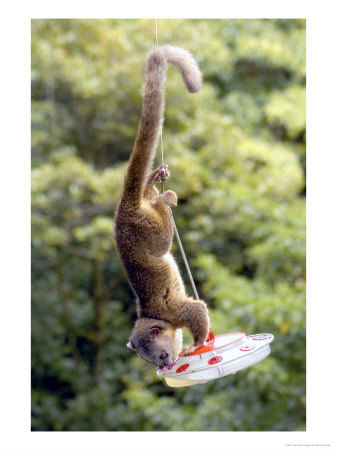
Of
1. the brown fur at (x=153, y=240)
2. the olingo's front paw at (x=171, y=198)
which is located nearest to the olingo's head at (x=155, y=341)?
the brown fur at (x=153, y=240)

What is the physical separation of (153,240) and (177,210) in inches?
152

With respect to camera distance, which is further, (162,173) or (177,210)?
(177,210)

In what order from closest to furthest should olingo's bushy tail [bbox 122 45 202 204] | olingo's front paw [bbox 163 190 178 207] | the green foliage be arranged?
olingo's bushy tail [bbox 122 45 202 204], olingo's front paw [bbox 163 190 178 207], the green foliage

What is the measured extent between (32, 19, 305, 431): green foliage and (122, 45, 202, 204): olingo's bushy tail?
277 cm

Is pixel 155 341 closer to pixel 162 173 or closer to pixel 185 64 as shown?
pixel 162 173

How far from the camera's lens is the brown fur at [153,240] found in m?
2.26

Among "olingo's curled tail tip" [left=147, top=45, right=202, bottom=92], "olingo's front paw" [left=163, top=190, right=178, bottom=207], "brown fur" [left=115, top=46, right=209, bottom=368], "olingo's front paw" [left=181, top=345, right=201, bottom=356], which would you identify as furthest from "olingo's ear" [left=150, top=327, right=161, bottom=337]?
"olingo's curled tail tip" [left=147, top=45, right=202, bottom=92]

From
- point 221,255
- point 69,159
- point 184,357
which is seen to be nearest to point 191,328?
point 184,357

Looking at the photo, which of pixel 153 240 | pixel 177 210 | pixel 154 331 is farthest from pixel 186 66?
pixel 177 210

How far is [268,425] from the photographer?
5176mm

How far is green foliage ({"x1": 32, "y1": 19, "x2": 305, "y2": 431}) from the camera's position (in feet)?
17.0

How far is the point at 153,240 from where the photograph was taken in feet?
7.74

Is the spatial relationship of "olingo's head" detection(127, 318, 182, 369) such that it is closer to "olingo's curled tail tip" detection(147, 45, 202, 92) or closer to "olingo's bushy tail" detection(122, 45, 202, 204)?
"olingo's bushy tail" detection(122, 45, 202, 204)

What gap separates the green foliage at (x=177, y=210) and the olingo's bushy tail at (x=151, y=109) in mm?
2769
